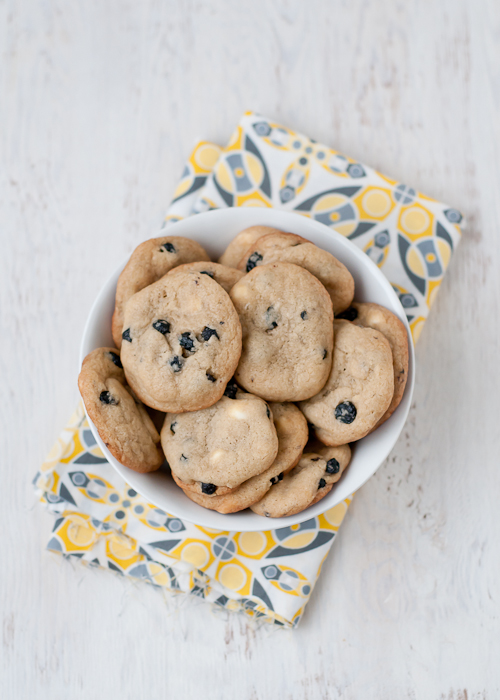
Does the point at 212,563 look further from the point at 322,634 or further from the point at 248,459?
the point at 248,459

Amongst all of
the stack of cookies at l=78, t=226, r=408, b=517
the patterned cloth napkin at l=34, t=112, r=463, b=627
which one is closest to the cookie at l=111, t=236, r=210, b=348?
the stack of cookies at l=78, t=226, r=408, b=517

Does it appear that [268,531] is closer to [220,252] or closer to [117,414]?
[117,414]

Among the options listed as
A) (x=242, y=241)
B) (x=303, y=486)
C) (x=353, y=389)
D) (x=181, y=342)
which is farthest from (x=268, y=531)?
(x=242, y=241)

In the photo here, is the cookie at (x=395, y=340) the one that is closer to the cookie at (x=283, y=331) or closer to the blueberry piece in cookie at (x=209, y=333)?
the cookie at (x=283, y=331)

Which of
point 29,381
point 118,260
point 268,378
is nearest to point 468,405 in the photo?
point 268,378

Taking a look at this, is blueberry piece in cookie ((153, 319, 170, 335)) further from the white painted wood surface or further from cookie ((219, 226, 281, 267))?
the white painted wood surface

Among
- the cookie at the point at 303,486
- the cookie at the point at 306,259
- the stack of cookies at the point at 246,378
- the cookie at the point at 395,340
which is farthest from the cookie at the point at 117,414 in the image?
the cookie at the point at 395,340

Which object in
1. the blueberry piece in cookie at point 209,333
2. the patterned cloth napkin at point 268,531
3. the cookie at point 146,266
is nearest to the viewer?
the blueberry piece in cookie at point 209,333
